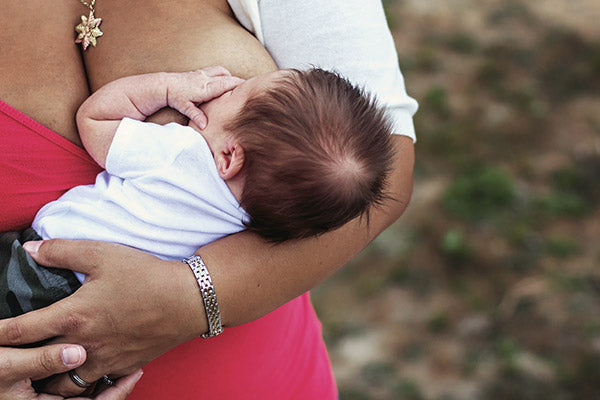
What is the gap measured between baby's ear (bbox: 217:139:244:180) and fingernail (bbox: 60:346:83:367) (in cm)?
49

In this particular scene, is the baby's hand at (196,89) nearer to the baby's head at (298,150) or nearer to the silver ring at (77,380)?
the baby's head at (298,150)

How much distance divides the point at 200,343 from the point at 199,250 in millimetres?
281

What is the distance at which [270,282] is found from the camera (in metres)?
1.62

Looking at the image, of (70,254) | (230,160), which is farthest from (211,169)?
(70,254)

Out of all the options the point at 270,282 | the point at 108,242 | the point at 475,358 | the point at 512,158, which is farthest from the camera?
the point at 512,158

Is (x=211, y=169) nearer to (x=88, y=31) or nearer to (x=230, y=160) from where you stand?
(x=230, y=160)

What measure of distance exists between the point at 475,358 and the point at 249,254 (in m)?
2.27

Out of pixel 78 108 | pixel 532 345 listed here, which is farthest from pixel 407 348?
pixel 78 108

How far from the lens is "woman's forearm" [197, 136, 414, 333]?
1.56 meters

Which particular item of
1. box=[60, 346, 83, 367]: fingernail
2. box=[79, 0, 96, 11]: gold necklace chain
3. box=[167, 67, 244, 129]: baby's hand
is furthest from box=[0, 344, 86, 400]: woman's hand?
box=[79, 0, 96, 11]: gold necklace chain

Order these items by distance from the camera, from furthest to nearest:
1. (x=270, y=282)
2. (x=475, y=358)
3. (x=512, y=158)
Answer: (x=512, y=158), (x=475, y=358), (x=270, y=282)

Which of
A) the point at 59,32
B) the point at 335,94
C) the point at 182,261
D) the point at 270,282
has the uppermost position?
the point at 59,32

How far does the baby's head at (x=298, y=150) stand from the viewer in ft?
4.94

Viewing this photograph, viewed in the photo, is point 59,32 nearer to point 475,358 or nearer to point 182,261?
point 182,261
